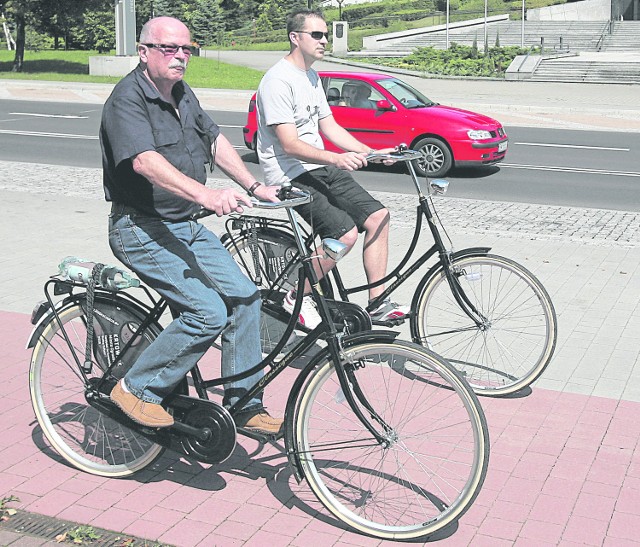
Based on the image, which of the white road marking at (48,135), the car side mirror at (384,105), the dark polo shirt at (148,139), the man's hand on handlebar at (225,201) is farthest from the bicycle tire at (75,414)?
the white road marking at (48,135)

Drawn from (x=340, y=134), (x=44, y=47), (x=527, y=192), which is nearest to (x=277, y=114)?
(x=340, y=134)

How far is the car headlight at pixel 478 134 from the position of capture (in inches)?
594

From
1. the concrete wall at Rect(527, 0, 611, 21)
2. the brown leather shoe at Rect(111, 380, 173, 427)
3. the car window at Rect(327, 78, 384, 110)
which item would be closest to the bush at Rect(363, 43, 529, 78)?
the concrete wall at Rect(527, 0, 611, 21)

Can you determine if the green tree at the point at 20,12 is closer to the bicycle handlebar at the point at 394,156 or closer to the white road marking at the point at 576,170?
the white road marking at the point at 576,170

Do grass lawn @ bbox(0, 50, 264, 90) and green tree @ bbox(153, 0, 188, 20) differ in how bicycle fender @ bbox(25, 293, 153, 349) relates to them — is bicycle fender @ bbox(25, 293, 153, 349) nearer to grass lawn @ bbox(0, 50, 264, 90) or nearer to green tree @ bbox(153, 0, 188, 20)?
grass lawn @ bbox(0, 50, 264, 90)

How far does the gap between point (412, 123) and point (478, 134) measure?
106 cm

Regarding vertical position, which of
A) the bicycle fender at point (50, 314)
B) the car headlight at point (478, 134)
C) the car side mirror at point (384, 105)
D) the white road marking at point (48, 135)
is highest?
the car side mirror at point (384, 105)

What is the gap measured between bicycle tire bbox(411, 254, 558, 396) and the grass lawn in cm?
2714

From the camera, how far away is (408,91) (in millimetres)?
16344

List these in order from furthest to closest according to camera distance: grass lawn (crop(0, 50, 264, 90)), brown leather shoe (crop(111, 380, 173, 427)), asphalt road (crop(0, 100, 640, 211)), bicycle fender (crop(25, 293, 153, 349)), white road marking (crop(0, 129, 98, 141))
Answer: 1. grass lawn (crop(0, 50, 264, 90))
2. white road marking (crop(0, 129, 98, 141))
3. asphalt road (crop(0, 100, 640, 211))
4. bicycle fender (crop(25, 293, 153, 349))
5. brown leather shoe (crop(111, 380, 173, 427))

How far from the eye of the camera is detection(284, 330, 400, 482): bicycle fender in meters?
3.77

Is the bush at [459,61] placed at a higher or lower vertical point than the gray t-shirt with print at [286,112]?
higher

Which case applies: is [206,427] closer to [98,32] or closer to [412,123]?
[412,123]

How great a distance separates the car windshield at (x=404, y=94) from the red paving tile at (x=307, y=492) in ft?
37.1
